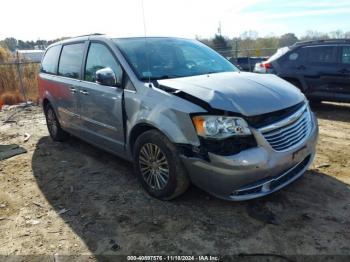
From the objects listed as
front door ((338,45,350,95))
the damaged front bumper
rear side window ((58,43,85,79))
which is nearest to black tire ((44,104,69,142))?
rear side window ((58,43,85,79))

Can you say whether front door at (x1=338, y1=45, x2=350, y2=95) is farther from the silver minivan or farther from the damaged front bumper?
the damaged front bumper

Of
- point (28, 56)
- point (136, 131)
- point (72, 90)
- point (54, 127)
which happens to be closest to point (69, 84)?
point (72, 90)

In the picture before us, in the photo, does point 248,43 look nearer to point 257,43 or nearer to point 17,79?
point 257,43

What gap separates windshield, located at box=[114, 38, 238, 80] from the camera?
4109mm

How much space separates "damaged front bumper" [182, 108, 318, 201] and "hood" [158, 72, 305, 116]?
29 centimetres

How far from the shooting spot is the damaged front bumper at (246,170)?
3.17 metres

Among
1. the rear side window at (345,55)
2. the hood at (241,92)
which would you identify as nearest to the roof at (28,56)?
the rear side window at (345,55)

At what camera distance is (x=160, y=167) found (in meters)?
3.74

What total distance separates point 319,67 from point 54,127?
597cm

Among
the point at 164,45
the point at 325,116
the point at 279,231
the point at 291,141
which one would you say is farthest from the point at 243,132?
the point at 325,116

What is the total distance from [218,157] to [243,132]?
12.6 inches

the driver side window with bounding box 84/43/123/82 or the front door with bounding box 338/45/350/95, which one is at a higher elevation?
the driver side window with bounding box 84/43/123/82

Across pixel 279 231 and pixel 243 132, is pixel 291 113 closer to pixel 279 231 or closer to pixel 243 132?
pixel 243 132

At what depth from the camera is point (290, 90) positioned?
3871mm
